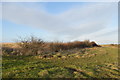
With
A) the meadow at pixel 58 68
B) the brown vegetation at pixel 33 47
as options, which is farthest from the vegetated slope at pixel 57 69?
the brown vegetation at pixel 33 47

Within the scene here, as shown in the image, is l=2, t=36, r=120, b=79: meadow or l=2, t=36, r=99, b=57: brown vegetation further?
→ l=2, t=36, r=99, b=57: brown vegetation

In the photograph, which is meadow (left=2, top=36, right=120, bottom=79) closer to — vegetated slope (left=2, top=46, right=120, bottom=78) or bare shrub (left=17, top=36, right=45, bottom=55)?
vegetated slope (left=2, top=46, right=120, bottom=78)

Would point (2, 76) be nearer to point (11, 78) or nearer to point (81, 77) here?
point (11, 78)

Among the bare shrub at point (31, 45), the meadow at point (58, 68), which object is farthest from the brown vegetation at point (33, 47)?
the meadow at point (58, 68)

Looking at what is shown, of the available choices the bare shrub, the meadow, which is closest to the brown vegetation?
the bare shrub

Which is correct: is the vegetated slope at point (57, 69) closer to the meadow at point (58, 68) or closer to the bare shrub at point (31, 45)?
the meadow at point (58, 68)

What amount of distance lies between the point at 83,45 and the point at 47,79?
23.6 m

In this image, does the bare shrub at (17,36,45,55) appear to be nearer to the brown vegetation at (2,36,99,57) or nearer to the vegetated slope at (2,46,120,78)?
the brown vegetation at (2,36,99,57)

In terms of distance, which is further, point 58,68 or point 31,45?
point 31,45

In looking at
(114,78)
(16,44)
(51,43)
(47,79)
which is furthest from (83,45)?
(47,79)

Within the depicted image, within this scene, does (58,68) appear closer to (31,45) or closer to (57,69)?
(57,69)

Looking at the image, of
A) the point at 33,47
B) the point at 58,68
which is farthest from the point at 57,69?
the point at 33,47

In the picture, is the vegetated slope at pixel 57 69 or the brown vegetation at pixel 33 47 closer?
the vegetated slope at pixel 57 69

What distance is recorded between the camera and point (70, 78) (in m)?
5.92
